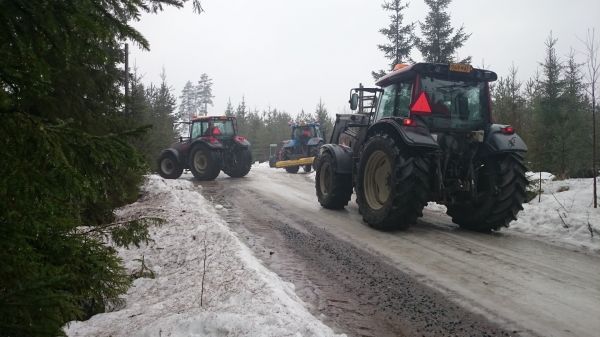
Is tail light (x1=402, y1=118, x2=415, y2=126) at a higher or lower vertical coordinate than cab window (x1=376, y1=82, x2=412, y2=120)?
lower

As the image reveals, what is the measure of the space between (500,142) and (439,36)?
16881 millimetres

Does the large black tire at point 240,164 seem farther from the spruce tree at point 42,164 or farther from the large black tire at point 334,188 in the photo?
the spruce tree at point 42,164

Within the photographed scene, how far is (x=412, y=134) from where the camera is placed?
596cm

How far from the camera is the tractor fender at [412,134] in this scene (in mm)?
5805

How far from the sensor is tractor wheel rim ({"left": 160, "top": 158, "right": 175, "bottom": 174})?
53.0ft

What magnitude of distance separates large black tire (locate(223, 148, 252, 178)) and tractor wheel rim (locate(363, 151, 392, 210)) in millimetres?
9971

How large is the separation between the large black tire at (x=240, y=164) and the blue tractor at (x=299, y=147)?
13.6 ft

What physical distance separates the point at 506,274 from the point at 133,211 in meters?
5.78

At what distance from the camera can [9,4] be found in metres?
1.58

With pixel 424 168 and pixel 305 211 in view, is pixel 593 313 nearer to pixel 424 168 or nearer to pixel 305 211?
pixel 424 168

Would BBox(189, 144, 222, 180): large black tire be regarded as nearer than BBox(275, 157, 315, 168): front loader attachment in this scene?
Yes

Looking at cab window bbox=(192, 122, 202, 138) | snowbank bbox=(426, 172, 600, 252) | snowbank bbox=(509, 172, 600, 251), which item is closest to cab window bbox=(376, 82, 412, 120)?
snowbank bbox=(426, 172, 600, 252)

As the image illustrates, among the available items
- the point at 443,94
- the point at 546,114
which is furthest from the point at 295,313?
the point at 546,114

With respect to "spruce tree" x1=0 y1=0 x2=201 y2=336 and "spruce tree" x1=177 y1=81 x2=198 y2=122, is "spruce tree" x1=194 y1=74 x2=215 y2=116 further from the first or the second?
"spruce tree" x1=0 y1=0 x2=201 y2=336
